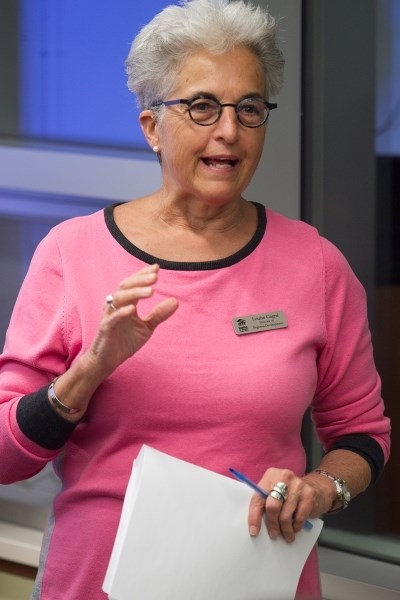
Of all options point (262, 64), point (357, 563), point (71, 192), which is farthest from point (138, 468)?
point (71, 192)

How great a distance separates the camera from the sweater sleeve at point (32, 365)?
173cm

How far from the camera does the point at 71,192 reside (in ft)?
10.6

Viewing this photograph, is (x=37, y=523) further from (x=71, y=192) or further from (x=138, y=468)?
(x=138, y=468)

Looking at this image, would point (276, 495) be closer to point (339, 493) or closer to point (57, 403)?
point (339, 493)

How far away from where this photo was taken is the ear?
1919 millimetres

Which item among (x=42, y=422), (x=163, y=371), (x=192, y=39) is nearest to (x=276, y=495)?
(x=163, y=371)

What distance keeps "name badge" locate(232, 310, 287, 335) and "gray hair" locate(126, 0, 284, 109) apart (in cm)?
42

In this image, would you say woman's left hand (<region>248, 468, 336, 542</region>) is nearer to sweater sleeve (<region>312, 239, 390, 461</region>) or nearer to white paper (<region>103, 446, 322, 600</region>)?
white paper (<region>103, 446, 322, 600</region>)

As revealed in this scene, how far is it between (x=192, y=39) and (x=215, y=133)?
177 millimetres

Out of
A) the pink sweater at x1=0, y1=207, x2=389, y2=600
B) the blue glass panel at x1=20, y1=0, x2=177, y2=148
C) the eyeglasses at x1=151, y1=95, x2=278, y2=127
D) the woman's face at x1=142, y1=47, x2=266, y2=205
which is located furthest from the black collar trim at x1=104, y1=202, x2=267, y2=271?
the blue glass panel at x1=20, y1=0, x2=177, y2=148

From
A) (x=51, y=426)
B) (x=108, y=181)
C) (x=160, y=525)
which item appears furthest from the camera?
(x=108, y=181)

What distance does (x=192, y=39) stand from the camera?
5.97 ft

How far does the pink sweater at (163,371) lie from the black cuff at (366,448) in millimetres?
104

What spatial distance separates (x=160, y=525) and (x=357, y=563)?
131cm
